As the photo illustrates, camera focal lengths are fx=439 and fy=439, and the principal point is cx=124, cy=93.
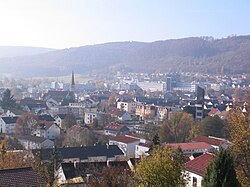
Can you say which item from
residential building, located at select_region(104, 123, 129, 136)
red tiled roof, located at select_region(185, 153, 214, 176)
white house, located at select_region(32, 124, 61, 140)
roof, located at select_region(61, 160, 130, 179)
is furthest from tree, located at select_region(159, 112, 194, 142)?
red tiled roof, located at select_region(185, 153, 214, 176)

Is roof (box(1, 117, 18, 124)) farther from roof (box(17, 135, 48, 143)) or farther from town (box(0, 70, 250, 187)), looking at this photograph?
roof (box(17, 135, 48, 143))

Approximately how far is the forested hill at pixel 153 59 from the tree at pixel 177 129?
301ft

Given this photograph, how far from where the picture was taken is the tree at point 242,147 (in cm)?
1103

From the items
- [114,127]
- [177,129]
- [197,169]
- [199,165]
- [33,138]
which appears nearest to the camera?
[197,169]

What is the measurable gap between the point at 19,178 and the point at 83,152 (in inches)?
542

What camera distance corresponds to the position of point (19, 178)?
11125 millimetres

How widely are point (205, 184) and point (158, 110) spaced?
40166 mm

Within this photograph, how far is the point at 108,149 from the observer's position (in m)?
26.0

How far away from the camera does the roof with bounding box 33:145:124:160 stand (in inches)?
944

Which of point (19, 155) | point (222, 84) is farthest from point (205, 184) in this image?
point (222, 84)

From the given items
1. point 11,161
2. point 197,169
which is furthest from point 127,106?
point 197,169

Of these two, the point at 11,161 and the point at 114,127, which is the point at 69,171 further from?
the point at 114,127

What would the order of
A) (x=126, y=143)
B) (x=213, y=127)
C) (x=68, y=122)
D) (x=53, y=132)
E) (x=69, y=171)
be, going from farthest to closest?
(x=68, y=122) → (x=53, y=132) → (x=213, y=127) → (x=126, y=143) → (x=69, y=171)

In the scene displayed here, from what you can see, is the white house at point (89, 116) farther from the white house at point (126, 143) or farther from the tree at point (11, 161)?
the tree at point (11, 161)
